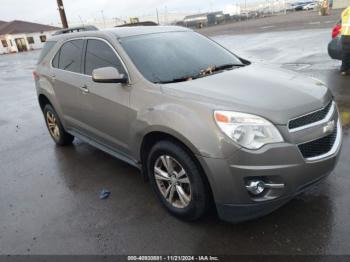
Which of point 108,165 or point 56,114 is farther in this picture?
point 56,114

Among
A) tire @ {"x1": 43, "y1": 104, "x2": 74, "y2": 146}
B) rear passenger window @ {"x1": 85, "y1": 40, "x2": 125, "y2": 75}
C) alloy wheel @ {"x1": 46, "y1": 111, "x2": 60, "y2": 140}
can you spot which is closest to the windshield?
rear passenger window @ {"x1": 85, "y1": 40, "x2": 125, "y2": 75}

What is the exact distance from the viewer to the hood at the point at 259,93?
9.34 ft

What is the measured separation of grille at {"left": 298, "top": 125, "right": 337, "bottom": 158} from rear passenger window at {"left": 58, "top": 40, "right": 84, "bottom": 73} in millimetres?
3070

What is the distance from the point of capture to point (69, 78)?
473cm

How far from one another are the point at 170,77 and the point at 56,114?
2601 mm

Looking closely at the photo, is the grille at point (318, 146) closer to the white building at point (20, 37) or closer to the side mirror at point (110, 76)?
the side mirror at point (110, 76)

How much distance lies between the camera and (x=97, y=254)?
3.05m

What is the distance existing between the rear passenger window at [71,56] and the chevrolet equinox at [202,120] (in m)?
0.05

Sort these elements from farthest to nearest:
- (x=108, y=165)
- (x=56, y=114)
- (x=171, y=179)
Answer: (x=56, y=114) < (x=108, y=165) < (x=171, y=179)

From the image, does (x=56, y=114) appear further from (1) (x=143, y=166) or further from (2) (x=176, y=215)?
(2) (x=176, y=215)

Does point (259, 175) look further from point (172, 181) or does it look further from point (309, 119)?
point (172, 181)

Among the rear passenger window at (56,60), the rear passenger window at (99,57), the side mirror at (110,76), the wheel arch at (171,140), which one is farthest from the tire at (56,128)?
the wheel arch at (171,140)

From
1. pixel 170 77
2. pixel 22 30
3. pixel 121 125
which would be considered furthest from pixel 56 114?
pixel 22 30

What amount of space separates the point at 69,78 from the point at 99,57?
75 centimetres
